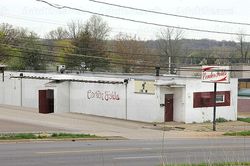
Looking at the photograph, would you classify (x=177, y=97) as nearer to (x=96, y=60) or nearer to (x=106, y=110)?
(x=106, y=110)

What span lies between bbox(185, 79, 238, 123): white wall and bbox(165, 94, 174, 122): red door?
4.09 feet

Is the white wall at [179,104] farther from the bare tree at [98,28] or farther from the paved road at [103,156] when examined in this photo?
the bare tree at [98,28]

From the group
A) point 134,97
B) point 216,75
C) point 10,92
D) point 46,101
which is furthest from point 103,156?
point 10,92

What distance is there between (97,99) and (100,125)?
6535 millimetres

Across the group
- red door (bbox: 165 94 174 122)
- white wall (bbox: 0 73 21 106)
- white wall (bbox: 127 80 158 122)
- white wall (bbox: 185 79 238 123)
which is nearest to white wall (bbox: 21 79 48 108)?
white wall (bbox: 0 73 21 106)

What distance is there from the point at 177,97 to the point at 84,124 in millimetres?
7805

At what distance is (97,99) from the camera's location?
41188 millimetres

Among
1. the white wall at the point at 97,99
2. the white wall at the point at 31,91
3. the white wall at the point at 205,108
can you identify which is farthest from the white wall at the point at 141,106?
the white wall at the point at 31,91

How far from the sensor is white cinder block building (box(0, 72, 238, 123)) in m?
37.6

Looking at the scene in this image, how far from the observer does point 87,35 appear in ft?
252

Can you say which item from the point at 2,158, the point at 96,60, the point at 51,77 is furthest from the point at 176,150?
the point at 96,60

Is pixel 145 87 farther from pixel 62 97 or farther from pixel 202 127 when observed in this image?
pixel 62 97

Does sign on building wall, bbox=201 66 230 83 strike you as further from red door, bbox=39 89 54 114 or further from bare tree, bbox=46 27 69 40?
bare tree, bbox=46 27 69 40

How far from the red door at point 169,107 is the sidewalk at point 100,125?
0.87 meters
